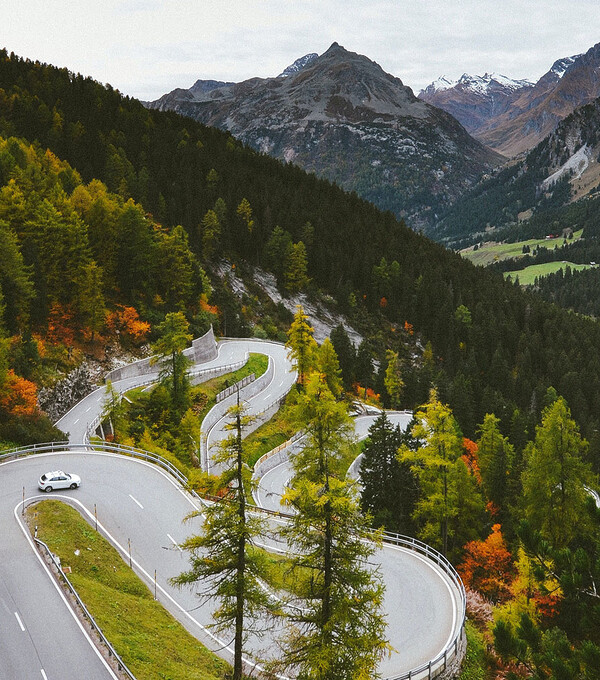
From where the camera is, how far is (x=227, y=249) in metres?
101

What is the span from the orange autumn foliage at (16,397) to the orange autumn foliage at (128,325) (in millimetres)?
19155

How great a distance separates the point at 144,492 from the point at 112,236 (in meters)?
39.6

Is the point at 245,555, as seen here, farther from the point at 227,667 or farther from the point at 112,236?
the point at 112,236

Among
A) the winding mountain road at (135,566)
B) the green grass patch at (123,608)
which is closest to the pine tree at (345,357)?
the winding mountain road at (135,566)

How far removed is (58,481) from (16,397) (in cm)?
1021

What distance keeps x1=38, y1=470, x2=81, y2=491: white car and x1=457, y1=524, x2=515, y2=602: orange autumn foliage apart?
2543 centimetres

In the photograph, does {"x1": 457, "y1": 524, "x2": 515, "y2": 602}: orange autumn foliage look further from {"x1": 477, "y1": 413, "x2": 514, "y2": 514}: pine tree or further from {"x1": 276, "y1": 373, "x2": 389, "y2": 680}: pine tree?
{"x1": 276, "y1": 373, "x2": 389, "y2": 680}: pine tree

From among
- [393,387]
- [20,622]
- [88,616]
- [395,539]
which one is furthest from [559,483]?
[393,387]

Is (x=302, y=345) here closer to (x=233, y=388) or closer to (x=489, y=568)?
(x=233, y=388)

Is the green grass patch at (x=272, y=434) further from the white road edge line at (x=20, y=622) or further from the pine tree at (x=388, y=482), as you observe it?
the white road edge line at (x=20, y=622)

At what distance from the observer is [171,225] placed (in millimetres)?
94688

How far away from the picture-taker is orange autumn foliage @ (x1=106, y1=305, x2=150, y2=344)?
187 ft

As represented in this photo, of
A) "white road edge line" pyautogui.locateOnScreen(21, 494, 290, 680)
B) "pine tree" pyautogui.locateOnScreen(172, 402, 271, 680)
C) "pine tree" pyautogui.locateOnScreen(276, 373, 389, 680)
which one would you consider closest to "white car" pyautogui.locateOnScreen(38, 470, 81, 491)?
"white road edge line" pyautogui.locateOnScreen(21, 494, 290, 680)

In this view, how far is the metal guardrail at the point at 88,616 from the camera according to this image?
55.4 ft
